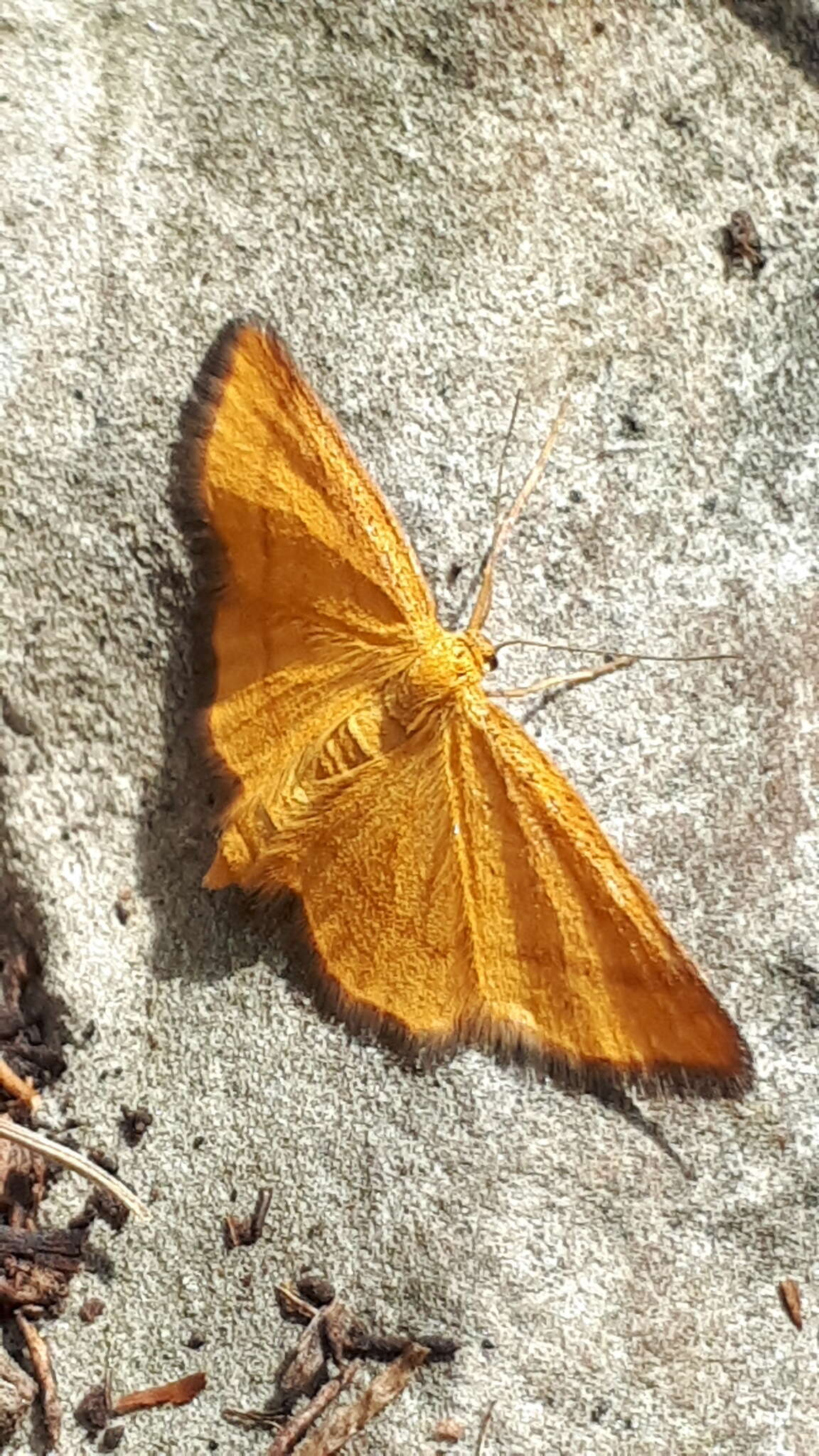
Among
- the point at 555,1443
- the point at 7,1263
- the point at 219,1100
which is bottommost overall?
the point at 7,1263

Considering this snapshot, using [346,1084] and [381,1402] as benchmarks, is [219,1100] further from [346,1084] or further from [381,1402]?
[381,1402]

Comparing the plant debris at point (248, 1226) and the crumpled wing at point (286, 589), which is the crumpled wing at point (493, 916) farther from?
the plant debris at point (248, 1226)

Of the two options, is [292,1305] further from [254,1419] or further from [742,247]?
[742,247]

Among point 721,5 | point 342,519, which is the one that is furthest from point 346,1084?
point 721,5

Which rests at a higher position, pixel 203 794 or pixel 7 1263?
pixel 203 794

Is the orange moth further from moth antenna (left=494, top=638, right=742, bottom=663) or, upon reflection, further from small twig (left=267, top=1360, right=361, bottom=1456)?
small twig (left=267, top=1360, right=361, bottom=1456)

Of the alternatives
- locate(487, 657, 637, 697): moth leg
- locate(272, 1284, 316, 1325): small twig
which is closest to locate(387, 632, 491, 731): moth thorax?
locate(487, 657, 637, 697): moth leg

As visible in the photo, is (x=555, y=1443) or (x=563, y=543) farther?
(x=563, y=543)
